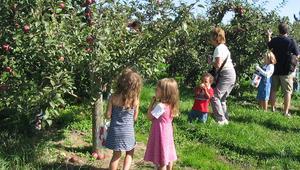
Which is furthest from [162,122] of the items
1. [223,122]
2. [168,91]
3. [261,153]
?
[223,122]

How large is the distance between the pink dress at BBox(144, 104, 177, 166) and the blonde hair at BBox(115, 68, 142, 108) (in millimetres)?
334

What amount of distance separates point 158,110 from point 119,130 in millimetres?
460

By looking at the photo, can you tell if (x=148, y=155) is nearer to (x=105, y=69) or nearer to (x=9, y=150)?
(x=105, y=69)

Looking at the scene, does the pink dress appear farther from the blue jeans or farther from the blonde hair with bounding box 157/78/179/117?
the blue jeans

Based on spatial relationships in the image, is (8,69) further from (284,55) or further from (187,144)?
(284,55)

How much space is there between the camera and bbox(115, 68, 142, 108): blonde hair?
5.25m

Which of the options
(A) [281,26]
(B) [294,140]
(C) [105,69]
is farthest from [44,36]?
(A) [281,26]

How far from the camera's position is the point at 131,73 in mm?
5258

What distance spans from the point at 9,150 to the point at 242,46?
21.4ft

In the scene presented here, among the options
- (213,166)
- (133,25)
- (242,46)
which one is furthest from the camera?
(242,46)

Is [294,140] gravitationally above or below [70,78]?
below

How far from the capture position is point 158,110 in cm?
537

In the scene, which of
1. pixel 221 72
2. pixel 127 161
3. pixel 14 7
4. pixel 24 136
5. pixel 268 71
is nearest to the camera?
pixel 14 7

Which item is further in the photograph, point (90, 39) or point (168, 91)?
point (168, 91)
